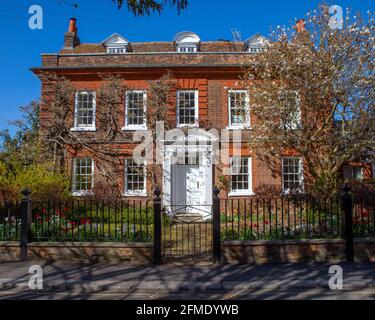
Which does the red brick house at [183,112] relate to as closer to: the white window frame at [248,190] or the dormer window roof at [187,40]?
the white window frame at [248,190]

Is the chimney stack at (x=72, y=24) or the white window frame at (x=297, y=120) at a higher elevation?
the chimney stack at (x=72, y=24)

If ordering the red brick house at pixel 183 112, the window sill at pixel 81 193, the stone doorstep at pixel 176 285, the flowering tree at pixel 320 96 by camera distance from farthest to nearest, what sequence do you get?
the red brick house at pixel 183 112, the window sill at pixel 81 193, the flowering tree at pixel 320 96, the stone doorstep at pixel 176 285

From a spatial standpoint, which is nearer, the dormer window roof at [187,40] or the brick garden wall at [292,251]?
the brick garden wall at [292,251]

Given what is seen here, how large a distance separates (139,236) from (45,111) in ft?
38.4

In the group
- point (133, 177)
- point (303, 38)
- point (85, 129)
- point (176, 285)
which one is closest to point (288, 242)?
point (176, 285)

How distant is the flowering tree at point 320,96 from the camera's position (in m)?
13.4

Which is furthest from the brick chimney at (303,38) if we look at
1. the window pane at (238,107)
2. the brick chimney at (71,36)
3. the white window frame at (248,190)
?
the brick chimney at (71,36)

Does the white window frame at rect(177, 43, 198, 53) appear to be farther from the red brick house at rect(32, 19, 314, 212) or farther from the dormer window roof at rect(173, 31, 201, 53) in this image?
the red brick house at rect(32, 19, 314, 212)

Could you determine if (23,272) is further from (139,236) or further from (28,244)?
(139,236)

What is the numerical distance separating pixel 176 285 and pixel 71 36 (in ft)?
60.1

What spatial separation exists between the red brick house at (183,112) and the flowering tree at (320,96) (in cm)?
196

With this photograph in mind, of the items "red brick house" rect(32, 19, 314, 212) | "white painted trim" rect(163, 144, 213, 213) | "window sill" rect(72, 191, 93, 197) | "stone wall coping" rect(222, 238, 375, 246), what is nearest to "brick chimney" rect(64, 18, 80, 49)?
"red brick house" rect(32, 19, 314, 212)

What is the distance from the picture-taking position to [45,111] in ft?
58.9

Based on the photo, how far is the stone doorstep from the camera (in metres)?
6.75
